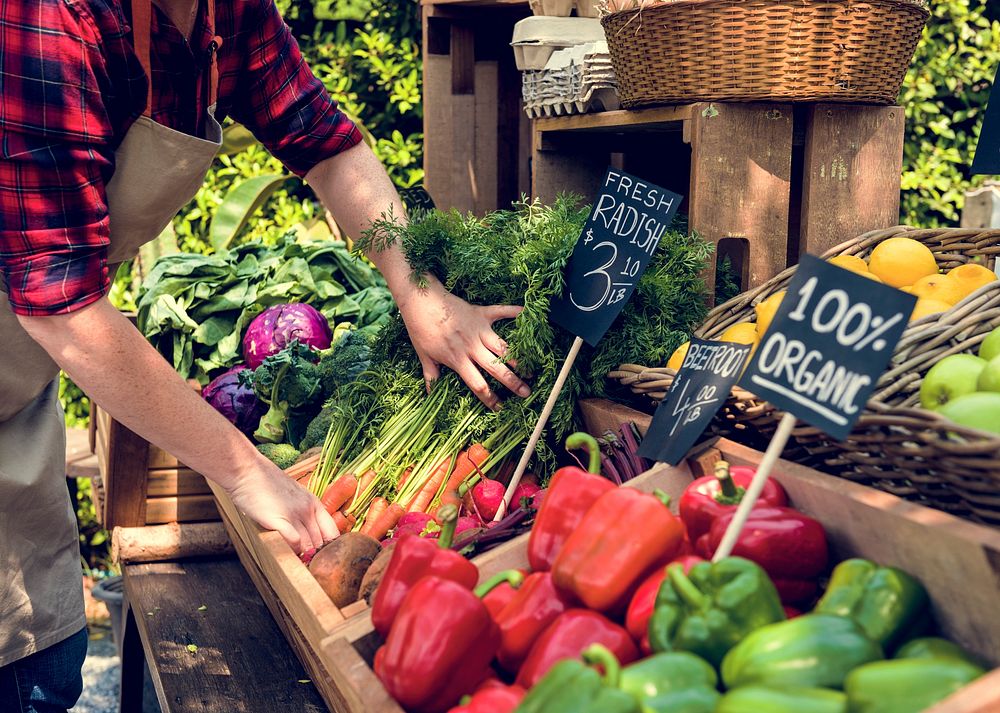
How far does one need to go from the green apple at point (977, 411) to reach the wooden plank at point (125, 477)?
7.69ft

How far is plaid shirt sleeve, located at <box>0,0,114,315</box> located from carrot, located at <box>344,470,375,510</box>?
0.95 m

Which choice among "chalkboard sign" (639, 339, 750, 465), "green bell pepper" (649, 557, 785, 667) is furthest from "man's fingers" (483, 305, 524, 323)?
"green bell pepper" (649, 557, 785, 667)

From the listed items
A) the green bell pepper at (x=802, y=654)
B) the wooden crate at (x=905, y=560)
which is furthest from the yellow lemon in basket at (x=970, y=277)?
the green bell pepper at (x=802, y=654)

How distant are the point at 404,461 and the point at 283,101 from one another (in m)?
0.93

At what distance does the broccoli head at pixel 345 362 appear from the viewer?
2801 millimetres

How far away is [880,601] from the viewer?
3.83 ft

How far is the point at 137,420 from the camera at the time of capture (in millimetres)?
1726

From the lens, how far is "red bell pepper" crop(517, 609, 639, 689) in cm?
121

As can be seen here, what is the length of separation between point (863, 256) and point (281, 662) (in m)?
1.61

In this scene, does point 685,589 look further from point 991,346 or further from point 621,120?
point 621,120

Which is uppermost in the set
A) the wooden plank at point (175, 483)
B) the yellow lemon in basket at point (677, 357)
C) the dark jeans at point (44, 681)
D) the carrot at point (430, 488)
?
the yellow lemon in basket at point (677, 357)

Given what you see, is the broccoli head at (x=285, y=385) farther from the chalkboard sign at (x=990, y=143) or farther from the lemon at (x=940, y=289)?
the chalkboard sign at (x=990, y=143)

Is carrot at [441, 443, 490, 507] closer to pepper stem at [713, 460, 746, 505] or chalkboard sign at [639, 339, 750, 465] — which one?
chalkboard sign at [639, 339, 750, 465]

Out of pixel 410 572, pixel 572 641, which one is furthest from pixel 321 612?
pixel 572 641
